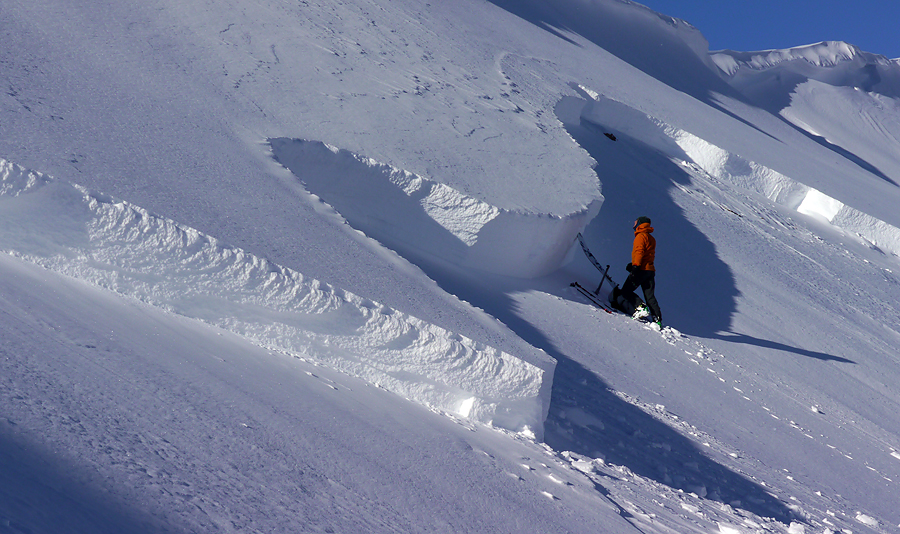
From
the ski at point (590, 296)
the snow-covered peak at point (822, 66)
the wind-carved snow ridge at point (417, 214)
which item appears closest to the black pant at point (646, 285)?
the ski at point (590, 296)

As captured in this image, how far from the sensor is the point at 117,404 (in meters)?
1.62

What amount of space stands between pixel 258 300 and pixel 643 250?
12.7 ft

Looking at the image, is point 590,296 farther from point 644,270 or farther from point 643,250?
point 643,250

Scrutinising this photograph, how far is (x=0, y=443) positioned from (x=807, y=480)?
3.81 m

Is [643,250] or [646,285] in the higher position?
[643,250]

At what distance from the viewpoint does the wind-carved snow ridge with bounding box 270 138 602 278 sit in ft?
13.8

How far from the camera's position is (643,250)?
5.63 meters

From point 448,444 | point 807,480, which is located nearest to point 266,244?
point 448,444

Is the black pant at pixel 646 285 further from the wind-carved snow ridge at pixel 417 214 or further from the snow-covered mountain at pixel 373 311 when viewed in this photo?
the wind-carved snow ridge at pixel 417 214

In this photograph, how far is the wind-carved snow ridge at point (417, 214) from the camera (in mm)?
4219

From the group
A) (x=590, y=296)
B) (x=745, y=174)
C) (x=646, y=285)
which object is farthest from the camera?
(x=745, y=174)

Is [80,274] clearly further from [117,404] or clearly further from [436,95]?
[436,95]

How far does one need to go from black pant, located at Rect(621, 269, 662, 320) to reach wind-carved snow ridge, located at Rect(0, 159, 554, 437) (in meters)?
2.83

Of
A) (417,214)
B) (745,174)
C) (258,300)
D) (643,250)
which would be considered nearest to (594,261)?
(643,250)
